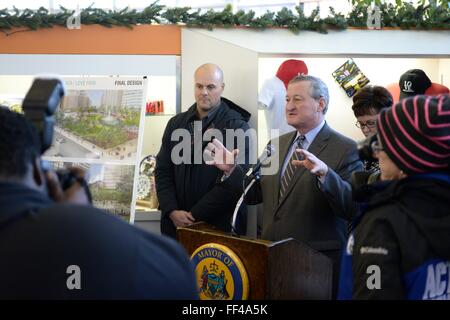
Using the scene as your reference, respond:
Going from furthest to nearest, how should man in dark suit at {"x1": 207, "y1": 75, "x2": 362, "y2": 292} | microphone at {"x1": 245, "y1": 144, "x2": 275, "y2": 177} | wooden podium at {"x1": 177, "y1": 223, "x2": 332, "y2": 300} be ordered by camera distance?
man in dark suit at {"x1": 207, "y1": 75, "x2": 362, "y2": 292}, microphone at {"x1": 245, "y1": 144, "x2": 275, "y2": 177}, wooden podium at {"x1": 177, "y1": 223, "x2": 332, "y2": 300}

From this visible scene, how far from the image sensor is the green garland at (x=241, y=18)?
4137 mm

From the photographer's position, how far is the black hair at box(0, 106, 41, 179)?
3.82 ft

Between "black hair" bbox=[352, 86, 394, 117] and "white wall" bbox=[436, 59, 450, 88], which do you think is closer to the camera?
"black hair" bbox=[352, 86, 394, 117]

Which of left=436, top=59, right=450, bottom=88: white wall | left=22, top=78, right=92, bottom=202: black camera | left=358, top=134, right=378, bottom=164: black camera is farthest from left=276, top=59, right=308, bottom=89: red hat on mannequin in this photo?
left=22, top=78, right=92, bottom=202: black camera

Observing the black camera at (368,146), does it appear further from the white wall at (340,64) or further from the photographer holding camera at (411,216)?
the white wall at (340,64)

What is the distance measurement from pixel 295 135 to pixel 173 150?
1001 mm

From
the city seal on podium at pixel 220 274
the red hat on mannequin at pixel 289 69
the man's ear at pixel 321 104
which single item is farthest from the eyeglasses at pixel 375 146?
the red hat on mannequin at pixel 289 69

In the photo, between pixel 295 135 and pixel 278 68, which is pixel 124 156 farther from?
pixel 278 68

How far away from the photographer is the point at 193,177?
3842 millimetres

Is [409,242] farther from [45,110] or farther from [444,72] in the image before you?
[444,72]

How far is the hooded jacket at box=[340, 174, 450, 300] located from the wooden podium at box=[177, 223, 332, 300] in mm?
653

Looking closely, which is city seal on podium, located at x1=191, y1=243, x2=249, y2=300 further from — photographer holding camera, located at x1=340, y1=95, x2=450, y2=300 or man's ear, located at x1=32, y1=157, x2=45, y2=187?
man's ear, located at x1=32, y1=157, x2=45, y2=187

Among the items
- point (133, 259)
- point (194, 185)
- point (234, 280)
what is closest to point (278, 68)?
point (194, 185)

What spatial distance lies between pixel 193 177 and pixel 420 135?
2326 mm
